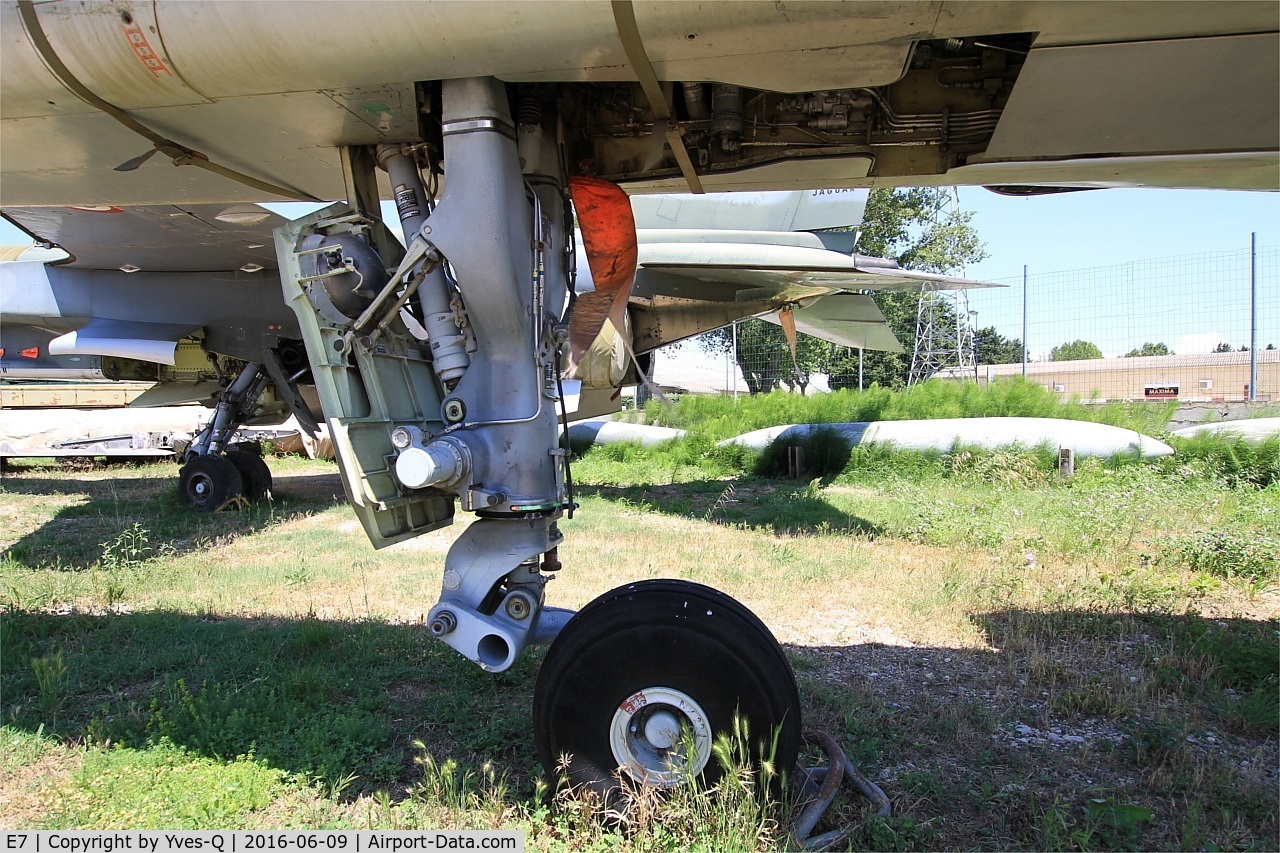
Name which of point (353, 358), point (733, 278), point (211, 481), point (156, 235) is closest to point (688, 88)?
point (353, 358)

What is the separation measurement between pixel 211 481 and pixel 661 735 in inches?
314

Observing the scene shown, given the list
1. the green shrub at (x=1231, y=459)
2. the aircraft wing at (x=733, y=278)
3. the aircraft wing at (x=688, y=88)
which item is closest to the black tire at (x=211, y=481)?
the aircraft wing at (x=733, y=278)

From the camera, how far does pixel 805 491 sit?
966 cm

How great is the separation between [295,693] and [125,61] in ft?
8.28

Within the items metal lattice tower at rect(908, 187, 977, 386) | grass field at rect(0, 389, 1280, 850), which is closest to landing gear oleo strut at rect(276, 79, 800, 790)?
grass field at rect(0, 389, 1280, 850)

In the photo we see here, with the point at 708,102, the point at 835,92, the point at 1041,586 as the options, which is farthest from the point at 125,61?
the point at 1041,586

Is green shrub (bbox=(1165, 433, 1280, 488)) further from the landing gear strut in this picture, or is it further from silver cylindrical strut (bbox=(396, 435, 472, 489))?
the landing gear strut

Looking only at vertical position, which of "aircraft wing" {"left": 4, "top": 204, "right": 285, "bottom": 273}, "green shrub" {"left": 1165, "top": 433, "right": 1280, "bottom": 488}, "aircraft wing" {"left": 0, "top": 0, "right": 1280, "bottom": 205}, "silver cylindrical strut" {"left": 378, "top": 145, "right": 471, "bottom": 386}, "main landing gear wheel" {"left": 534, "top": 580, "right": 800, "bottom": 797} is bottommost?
"green shrub" {"left": 1165, "top": 433, "right": 1280, "bottom": 488}

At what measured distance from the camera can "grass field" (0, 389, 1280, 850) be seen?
2.30 m

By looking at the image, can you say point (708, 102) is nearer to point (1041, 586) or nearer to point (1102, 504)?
point (1041, 586)

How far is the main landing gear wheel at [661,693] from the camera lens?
81.9 inches

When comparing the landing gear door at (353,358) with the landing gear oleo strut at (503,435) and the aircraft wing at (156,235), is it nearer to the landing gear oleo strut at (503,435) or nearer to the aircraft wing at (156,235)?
the landing gear oleo strut at (503,435)

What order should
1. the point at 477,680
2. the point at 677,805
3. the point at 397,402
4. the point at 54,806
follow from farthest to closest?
1. the point at 477,680
2. the point at 397,402
3. the point at 54,806
4. the point at 677,805

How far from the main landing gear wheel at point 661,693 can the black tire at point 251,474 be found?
26.3 ft
